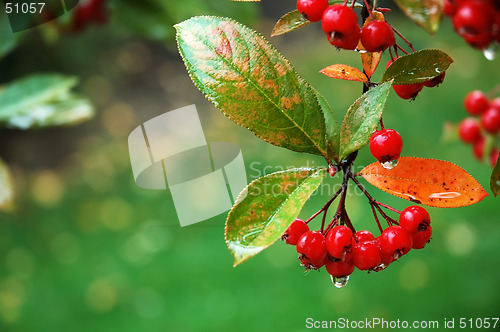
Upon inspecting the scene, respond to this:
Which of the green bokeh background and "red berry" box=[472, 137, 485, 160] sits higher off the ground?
"red berry" box=[472, 137, 485, 160]

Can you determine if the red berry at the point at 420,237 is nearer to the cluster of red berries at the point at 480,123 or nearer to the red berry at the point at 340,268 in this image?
the red berry at the point at 340,268

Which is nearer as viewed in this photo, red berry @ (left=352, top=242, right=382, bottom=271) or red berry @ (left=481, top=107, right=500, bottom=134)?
red berry @ (left=352, top=242, right=382, bottom=271)

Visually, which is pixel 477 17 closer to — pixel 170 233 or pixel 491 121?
pixel 491 121

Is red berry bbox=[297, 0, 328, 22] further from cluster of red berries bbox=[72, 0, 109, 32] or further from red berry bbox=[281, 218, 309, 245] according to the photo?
cluster of red berries bbox=[72, 0, 109, 32]

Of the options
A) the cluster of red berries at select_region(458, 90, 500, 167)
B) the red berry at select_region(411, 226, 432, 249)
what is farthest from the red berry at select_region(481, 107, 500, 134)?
the red berry at select_region(411, 226, 432, 249)

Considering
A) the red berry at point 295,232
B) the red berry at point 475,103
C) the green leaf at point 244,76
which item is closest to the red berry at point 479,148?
the red berry at point 475,103
